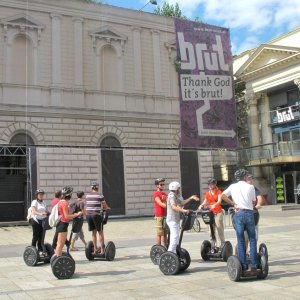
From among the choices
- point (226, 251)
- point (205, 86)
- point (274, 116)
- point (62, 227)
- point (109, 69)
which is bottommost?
point (226, 251)

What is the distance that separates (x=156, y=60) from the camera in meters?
30.2

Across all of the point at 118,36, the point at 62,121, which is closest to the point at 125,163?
the point at 62,121

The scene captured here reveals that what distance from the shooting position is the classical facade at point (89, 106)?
82.8 ft

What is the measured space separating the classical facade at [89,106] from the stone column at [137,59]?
67 millimetres

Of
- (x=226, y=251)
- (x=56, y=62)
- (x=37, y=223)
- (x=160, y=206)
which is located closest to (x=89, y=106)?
(x=56, y=62)

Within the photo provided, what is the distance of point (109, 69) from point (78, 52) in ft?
7.28

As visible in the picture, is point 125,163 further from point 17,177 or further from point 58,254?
point 58,254

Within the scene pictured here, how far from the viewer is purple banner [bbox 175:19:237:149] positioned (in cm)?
2525

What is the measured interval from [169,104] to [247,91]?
11.2 m

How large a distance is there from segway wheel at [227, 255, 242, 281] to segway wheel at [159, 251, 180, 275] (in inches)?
42.0

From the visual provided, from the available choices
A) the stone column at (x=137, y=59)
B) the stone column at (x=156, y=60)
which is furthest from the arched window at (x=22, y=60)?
the stone column at (x=156, y=60)

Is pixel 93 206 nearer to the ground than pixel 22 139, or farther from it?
nearer to the ground

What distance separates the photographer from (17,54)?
2673cm

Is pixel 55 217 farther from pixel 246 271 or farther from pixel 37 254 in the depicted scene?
pixel 246 271
